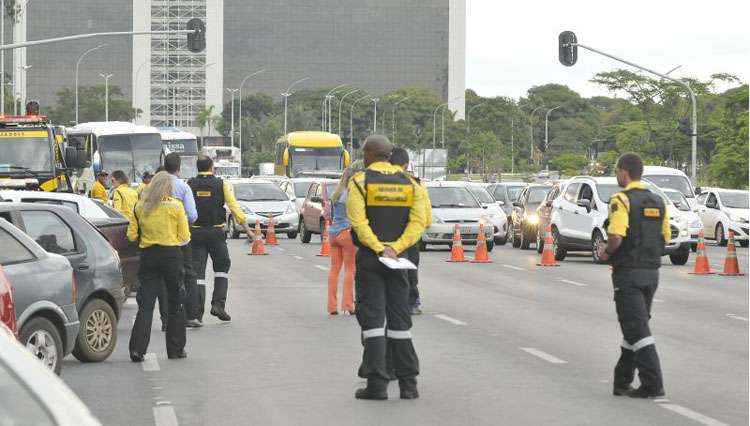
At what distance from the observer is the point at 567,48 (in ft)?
156

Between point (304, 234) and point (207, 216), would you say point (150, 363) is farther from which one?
point (304, 234)

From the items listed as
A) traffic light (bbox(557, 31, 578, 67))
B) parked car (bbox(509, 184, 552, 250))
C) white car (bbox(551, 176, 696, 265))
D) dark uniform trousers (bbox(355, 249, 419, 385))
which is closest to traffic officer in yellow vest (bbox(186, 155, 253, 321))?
dark uniform trousers (bbox(355, 249, 419, 385))

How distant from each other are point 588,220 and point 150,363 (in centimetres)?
1794

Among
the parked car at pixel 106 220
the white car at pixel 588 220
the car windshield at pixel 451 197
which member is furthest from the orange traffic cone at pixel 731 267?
the parked car at pixel 106 220

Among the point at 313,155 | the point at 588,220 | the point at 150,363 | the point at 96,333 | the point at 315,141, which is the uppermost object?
the point at 315,141

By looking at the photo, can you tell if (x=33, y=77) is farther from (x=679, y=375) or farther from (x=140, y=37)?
(x=679, y=375)

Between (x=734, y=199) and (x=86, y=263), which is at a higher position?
(x=86, y=263)

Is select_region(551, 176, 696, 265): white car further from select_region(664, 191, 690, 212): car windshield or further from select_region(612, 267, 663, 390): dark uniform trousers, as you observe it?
select_region(612, 267, 663, 390): dark uniform trousers

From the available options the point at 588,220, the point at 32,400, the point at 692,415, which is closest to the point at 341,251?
the point at 692,415

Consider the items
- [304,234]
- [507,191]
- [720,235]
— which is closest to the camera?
[304,234]

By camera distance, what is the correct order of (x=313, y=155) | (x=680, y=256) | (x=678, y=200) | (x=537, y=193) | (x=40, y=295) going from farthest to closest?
(x=313, y=155) → (x=537, y=193) → (x=678, y=200) → (x=680, y=256) → (x=40, y=295)

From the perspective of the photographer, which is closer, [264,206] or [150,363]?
Answer: [150,363]

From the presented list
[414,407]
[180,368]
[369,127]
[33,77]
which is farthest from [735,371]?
[33,77]

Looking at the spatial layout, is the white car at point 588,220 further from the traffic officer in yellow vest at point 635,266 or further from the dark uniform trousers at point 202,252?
the traffic officer in yellow vest at point 635,266
